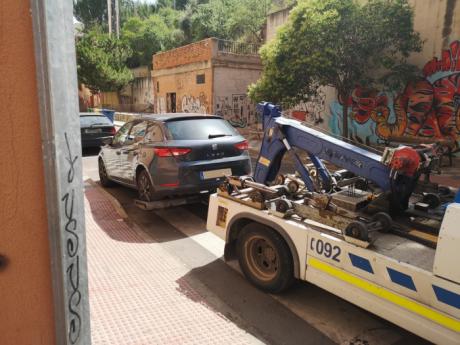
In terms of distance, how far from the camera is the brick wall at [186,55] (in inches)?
881

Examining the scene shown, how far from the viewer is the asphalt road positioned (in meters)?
3.43

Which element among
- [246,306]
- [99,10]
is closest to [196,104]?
[246,306]

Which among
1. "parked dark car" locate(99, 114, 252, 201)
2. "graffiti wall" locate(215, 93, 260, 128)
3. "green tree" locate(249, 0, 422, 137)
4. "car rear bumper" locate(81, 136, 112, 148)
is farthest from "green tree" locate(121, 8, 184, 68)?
"parked dark car" locate(99, 114, 252, 201)

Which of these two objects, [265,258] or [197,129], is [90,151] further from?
[265,258]

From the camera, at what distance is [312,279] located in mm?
3613

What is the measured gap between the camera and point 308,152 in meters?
4.46

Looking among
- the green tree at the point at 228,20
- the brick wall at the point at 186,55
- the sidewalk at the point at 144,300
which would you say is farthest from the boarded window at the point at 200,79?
the sidewalk at the point at 144,300

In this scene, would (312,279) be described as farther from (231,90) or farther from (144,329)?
(231,90)

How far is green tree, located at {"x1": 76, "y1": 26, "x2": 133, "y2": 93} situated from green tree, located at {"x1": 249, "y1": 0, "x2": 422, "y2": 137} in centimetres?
2540

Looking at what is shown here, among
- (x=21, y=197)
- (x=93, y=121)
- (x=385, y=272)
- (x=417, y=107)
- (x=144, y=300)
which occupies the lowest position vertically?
(x=144, y=300)

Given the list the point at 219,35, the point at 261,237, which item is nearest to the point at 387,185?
the point at 261,237

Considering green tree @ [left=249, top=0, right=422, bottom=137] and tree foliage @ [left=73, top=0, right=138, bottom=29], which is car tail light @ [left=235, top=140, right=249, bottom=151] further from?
tree foliage @ [left=73, top=0, right=138, bottom=29]

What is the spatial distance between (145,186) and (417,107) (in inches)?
431

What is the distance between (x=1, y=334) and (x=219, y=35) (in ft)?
124
